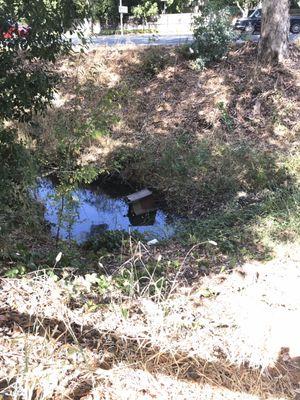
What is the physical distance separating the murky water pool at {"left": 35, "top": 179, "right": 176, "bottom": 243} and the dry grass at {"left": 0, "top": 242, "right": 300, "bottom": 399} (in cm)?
315

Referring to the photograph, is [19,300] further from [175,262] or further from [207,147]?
[207,147]

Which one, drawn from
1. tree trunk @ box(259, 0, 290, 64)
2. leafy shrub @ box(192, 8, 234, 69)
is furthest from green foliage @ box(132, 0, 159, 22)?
tree trunk @ box(259, 0, 290, 64)

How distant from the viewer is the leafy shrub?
1266 centimetres

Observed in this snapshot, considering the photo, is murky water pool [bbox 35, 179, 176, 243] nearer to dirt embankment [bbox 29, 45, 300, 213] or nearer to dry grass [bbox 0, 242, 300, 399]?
dirt embankment [bbox 29, 45, 300, 213]

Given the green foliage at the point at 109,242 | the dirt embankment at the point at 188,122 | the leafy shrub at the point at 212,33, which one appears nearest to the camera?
the green foliage at the point at 109,242

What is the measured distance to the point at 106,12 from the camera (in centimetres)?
3306

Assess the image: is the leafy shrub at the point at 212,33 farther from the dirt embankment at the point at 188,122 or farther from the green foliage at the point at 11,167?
the green foliage at the point at 11,167

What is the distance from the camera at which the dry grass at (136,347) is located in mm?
2531

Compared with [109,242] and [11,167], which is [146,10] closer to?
[109,242]

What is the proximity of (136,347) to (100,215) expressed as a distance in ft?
21.1

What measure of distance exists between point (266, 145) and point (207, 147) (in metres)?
1.43

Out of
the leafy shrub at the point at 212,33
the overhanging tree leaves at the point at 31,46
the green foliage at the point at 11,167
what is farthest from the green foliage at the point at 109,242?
the leafy shrub at the point at 212,33

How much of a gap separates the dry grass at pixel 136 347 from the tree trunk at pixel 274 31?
1038 centimetres

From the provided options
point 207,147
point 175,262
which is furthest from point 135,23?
point 175,262
